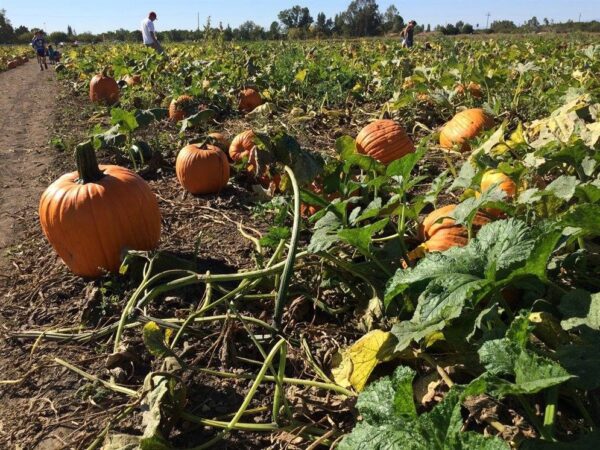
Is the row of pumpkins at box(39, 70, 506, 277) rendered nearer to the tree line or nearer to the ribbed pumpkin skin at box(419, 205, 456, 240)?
the ribbed pumpkin skin at box(419, 205, 456, 240)

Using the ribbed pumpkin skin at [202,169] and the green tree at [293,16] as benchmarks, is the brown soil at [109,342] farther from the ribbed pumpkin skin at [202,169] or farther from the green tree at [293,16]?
the green tree at [293,16]

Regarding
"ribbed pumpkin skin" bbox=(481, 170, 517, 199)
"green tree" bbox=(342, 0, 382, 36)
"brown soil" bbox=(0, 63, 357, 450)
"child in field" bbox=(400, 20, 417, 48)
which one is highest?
"green tree" bbox=(342, 0, 382, 36)

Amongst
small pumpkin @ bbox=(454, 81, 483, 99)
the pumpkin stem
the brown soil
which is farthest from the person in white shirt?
the pumpkin stem

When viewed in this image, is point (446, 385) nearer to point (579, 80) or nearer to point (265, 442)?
point (265, 442)

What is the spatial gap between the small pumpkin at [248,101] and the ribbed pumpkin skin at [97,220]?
4488 millimetres

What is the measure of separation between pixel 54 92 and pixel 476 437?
14.3 metres

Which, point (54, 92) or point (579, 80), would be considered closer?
point (579, 80)

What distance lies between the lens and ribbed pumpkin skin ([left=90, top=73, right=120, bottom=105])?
9.16m

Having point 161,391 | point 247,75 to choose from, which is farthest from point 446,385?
point 247,75

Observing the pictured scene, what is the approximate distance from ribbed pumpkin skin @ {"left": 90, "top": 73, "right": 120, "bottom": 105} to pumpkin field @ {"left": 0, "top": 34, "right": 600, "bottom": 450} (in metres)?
5.68

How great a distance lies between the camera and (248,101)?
7.31m

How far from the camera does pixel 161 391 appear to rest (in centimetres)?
185

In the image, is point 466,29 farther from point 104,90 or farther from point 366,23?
point 104,90

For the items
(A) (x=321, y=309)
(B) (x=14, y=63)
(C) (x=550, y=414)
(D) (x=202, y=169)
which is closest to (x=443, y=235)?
(A) (x=321, y=309)
